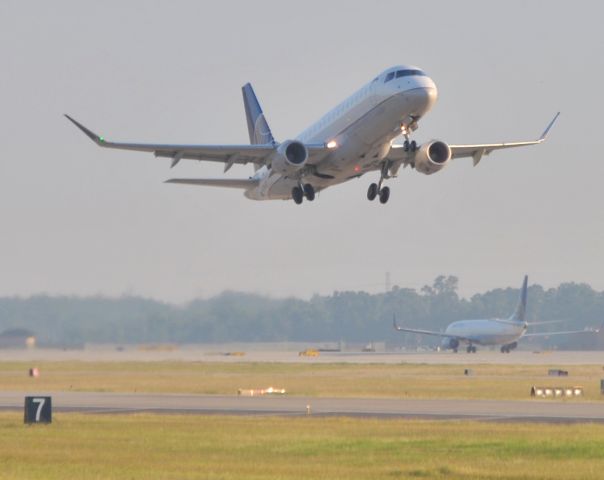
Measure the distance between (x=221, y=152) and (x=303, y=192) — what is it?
432 cm

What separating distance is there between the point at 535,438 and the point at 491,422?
23.7 feet

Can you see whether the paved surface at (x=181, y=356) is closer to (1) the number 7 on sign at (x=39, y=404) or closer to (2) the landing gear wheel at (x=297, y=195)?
(2) the landing gear wheel at (x=297, y=195)

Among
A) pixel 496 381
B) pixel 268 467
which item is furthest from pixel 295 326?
pixel 268 467

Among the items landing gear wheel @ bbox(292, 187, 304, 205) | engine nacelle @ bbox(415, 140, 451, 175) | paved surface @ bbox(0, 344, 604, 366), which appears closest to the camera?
engine nacelle @ bbox(415, 140, 451, 175)

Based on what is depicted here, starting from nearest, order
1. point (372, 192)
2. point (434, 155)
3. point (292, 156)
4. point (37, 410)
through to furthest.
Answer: point (37, 410), point (292, 156), point (434, 155), point (372, 192)

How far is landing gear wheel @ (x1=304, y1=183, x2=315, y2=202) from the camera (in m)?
61.8

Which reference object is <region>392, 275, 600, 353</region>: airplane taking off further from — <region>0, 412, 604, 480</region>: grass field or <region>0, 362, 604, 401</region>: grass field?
<region>0, 412, 604, 480</region>: grass field

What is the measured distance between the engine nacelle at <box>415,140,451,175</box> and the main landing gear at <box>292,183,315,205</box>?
18.6ft

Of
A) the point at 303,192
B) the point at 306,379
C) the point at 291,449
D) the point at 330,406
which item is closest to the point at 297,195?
the point at 303,192

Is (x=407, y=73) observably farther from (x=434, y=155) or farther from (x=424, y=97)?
(x=434, y=155)

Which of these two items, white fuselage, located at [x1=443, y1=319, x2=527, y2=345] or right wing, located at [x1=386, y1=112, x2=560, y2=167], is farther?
white fuselage, located at [x1=443, y1=319, x2=527, y2=345]

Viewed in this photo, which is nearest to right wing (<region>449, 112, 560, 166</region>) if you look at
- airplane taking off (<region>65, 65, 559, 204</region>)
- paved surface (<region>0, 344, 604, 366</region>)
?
airplane taking off (<region>65, 65, 559, 204</region>)

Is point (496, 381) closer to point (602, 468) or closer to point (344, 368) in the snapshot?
point (344, 368)

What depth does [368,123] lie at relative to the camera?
55.0 metres
